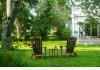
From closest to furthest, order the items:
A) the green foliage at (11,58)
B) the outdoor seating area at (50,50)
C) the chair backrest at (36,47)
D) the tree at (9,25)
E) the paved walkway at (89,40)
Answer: the green foliage at (11,58) → the paved walkway at (89,40) → the tree at (9,25) → the outdoor seating area at (50,50) → the chair backrest at (36,47)

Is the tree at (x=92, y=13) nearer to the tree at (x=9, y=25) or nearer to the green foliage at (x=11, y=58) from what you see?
the tree at (x=9, y=25)

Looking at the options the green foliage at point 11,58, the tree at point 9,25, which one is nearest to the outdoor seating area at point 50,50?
the tree at point 9,25

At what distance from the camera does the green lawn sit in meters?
7.94

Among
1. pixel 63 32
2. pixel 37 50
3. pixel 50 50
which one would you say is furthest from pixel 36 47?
pixel 63 32

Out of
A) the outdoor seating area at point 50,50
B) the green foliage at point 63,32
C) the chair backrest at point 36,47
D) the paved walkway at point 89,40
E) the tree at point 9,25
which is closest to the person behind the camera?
the green foliage at point 63,32

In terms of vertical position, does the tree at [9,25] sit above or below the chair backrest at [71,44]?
above

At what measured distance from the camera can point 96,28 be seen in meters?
8.09

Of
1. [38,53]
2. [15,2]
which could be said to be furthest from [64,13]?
[38,53]

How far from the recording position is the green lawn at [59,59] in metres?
7.94

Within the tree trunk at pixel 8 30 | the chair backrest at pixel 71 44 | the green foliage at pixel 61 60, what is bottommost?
the green foliage at pixel 61 60

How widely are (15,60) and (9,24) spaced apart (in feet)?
3.15

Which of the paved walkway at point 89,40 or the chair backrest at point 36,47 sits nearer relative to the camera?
the paved walkway at point 89,40

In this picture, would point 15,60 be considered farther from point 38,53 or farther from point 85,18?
point 38,53

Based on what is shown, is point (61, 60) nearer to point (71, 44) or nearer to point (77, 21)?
point (71, 44)
